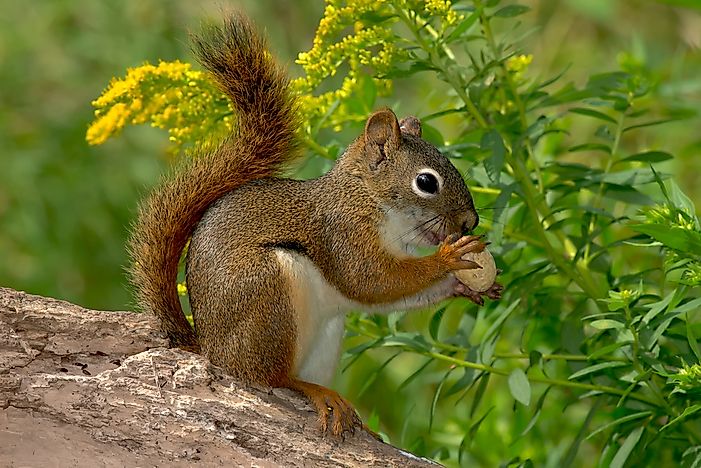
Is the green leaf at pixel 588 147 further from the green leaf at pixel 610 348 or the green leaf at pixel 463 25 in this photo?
the green leaf at pixel 610 348

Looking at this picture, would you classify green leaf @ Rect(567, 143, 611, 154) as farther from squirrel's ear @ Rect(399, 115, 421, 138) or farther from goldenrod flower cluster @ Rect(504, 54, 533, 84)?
squirrel's ear @ Rect(399, 115, 421, 138)

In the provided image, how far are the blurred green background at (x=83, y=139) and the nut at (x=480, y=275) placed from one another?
1.54 metres

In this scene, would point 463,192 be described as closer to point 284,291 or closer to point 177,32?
point 284,291

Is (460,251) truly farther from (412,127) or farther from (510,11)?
(510,11)

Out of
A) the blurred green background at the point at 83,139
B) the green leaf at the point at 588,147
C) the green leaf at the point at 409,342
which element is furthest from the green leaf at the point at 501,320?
the blurred green background at the point at 83,139

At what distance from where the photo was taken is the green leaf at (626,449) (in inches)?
81.0

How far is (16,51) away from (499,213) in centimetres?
216

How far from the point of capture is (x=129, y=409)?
178 centimetres

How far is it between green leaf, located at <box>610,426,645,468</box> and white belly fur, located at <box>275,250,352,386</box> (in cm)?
50

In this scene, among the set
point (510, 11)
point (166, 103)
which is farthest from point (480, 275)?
point (166, 103)

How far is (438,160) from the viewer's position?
6.91 feet

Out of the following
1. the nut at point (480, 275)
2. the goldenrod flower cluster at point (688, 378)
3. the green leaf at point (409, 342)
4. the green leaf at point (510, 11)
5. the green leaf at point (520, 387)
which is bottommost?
the green leaf at point (520, 387)

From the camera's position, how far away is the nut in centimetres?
203

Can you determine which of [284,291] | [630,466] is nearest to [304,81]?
[284,291]
